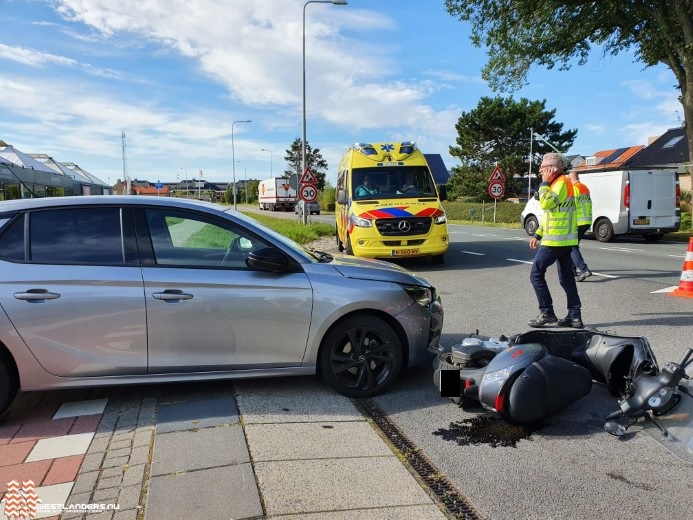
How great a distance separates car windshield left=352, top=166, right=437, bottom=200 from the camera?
11.4m

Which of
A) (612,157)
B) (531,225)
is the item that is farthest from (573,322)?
(612,157)

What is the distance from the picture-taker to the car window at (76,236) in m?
3.71

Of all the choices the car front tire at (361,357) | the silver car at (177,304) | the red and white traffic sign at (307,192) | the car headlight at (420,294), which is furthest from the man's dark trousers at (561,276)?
the red and white traffic sign at (307,192)

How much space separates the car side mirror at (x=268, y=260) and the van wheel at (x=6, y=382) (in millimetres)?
1730

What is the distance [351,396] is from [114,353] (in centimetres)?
174

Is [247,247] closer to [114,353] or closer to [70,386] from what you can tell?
[114,353]

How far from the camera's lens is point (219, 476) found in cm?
286

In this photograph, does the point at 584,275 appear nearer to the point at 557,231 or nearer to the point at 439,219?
the point at 439,219

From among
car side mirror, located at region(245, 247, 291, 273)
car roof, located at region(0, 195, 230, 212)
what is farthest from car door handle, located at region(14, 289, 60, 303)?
car side mirror, located at region(245, 247, 291, 273)

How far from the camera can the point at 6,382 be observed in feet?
11.6

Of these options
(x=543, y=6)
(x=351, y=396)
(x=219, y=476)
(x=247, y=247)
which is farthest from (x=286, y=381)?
(x=543, y=6)

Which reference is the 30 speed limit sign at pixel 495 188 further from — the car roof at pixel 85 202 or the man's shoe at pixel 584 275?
the car roof at pixel 85 202

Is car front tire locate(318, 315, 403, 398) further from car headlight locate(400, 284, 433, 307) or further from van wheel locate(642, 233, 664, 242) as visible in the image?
van wheel locate(642, 233, 664, 242)

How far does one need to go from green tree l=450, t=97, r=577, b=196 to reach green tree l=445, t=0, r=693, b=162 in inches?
981
